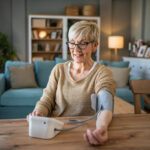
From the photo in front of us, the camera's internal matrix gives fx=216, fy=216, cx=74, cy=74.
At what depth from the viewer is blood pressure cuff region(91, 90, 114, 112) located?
1003 mm

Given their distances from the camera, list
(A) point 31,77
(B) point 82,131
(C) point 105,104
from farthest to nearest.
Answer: (A) point 31,77 < (C) point 105,104 < (B) point 82,131

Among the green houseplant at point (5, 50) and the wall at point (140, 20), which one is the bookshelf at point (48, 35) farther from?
the wall at point (140, 20)

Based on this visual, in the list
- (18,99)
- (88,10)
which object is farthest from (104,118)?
(88,10)

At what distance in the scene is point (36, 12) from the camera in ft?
20.2

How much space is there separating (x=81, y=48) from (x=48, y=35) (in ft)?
16.4

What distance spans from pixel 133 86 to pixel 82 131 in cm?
80

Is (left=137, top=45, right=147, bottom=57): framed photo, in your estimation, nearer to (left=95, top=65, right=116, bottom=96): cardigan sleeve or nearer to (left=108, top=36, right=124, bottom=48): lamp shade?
(left=108, top=36, right=124, bottom=48): lamp shade

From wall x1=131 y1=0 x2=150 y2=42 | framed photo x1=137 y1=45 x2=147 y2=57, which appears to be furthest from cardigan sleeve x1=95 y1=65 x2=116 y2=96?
wall x1=131 y1=0 x2=150 y2=42

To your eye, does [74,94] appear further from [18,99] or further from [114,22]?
[114,22]

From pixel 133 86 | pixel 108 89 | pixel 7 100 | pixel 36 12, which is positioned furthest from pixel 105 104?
pixel 36 12

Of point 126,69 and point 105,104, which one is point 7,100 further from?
point 105,104

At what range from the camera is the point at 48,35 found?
6.02 m

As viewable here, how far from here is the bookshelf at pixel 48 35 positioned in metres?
5.82

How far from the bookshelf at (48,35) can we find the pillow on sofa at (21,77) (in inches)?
89.5
